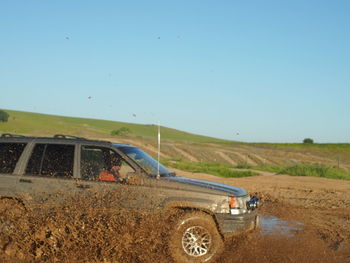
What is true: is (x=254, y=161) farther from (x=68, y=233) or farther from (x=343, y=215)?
(x=68, y=233)

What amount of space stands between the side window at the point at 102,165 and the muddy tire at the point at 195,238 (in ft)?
3.66

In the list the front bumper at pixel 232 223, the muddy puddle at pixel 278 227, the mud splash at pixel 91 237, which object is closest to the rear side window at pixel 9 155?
the mud splash at pixel 91 237

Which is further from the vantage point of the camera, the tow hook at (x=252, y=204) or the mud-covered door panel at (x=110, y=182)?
the tow hook at (x=252, y=204)

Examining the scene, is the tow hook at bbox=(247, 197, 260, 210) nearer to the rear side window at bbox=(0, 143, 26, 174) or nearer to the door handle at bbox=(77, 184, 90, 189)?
the door handle at bbox=(77, 184, 90, 189)

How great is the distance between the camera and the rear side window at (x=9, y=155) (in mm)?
7070

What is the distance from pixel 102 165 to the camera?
692 cm

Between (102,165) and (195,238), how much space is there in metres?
1.82

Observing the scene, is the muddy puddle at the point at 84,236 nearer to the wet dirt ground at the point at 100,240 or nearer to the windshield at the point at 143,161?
the wet dirt ground at the point at 100,240

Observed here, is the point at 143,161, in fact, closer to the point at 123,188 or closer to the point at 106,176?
the point at 106,176

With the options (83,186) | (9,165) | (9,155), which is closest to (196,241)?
(83,186)

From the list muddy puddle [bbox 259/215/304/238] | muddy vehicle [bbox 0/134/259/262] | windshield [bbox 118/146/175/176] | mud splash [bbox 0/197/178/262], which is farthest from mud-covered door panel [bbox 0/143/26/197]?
muddy puddle [bbox 259/215/304/238]

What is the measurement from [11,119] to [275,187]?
62.9 meters

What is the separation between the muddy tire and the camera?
6.20 m

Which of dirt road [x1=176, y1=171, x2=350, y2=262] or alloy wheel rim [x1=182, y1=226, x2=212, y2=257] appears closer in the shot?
alloy wheel rim [x1=182, y1=226, x2=212, y2=257]
